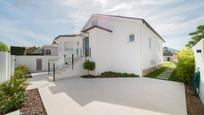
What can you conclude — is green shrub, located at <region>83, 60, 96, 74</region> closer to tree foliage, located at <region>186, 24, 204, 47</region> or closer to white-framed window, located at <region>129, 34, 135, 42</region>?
white-framed window, located at <region>129, 34, 135, 42</region>

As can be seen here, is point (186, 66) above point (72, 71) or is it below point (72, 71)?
above

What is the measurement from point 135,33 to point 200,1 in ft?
17.9

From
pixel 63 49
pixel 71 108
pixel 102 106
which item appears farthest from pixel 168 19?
pixel 63 49

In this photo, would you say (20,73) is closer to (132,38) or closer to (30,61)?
(30,61)

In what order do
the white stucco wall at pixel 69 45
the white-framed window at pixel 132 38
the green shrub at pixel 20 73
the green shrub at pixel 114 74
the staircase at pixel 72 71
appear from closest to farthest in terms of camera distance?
1. the green shrub at pixel 20 73
2. the staircase at pixel 72 71
3. the green shrub at pixel 114 74
4. the white-framed window at pixel 132 38
5. the white stucco wall at pixel 69 45

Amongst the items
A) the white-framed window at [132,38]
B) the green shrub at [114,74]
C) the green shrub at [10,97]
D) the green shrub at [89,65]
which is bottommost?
the green shrub at [114,74]

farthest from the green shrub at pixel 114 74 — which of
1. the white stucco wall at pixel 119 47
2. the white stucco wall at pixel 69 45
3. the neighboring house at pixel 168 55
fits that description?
the neighboring house at pixel 168 55

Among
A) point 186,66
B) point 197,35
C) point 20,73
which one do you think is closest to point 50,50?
point 20,73

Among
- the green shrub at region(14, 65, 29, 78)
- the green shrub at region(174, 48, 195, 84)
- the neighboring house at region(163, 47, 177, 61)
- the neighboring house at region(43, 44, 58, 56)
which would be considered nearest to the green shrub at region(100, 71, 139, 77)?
the green shrub at region(174, 48, 195, 84)

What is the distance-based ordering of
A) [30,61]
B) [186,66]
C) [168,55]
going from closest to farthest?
[186,66] < [30,61] < [168,55]

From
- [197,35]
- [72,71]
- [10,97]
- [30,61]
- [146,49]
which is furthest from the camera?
[30,61]

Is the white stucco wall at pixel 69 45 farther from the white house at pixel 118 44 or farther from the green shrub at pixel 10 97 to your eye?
the green shrub at pixel 10 97

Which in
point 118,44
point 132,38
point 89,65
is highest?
point 132,38

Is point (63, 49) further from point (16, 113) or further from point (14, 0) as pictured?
point (16, 113)
